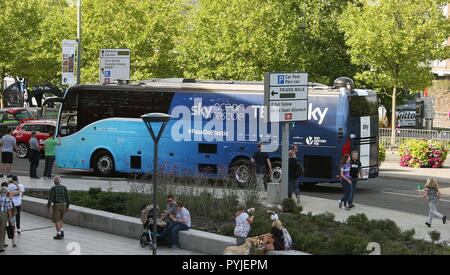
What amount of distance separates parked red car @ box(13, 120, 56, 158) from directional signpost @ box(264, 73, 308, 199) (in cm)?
1588

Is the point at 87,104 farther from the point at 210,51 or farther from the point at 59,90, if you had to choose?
the point at 59,90

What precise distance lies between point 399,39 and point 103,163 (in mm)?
18381

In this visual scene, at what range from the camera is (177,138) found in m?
29.2

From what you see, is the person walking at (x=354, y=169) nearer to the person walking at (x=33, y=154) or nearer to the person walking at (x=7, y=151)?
the person walking at (x=33, y=154)

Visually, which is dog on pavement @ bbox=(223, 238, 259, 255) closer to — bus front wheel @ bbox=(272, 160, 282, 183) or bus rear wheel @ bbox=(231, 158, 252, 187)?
bus front wheel @ bbox=(272, 160, 282, 183)

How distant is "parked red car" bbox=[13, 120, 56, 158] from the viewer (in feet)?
121

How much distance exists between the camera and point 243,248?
53.5 feet

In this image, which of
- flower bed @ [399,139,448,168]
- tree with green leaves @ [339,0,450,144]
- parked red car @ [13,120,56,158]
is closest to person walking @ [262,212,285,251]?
flower bed @ [399,139,448,168]

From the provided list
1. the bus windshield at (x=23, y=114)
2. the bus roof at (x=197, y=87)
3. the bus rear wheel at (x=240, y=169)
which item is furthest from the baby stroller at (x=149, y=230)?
the bus windshield at (x=23, y=114)

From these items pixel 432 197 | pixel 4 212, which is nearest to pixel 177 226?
pixel 4 212

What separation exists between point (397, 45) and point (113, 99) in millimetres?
18015

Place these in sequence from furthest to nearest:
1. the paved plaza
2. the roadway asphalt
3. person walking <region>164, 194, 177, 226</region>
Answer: the roadway asphalt → person walking <region>164, 194, 177, 226</region> → the paved plaza

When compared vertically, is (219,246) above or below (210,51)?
below
